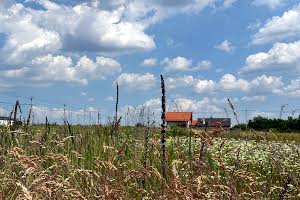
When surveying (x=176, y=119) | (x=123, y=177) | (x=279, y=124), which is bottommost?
(x=123, y=177)

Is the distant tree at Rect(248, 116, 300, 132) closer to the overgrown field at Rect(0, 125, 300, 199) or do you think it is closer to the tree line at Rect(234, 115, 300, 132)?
the tree line at Rect(234, 115, 300, 132)

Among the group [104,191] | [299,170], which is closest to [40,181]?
[104,191]

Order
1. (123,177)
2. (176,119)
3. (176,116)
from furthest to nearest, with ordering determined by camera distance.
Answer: (176,119), (176,116), (123,177)

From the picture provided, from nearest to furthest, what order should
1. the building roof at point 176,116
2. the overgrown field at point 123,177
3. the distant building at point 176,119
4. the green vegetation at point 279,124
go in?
the overgrown field at point 123,177
the building roof at point 176,116
the distant building at point 176,119
the green vegetation at point 279,124

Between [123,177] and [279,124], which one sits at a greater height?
[279,124]


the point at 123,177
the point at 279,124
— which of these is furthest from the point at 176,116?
the point at 279,124

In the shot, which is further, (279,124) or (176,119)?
(279,124)

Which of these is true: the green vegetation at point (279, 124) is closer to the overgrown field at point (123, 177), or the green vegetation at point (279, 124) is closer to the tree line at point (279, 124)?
the tree line at point (279, 124)

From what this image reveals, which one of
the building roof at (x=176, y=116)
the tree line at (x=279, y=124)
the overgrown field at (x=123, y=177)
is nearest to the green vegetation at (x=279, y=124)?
the tree line at (x=279, y=124)

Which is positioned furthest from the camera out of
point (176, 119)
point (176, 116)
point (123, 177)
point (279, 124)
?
point (279, 124)

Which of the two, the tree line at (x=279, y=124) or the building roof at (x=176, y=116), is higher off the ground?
the tree line at (x=279, y=124)

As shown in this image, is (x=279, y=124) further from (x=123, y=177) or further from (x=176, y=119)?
(x=123, y=177)

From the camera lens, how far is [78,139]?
7812mm

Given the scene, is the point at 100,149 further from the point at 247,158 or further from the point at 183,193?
the point at 183,193
